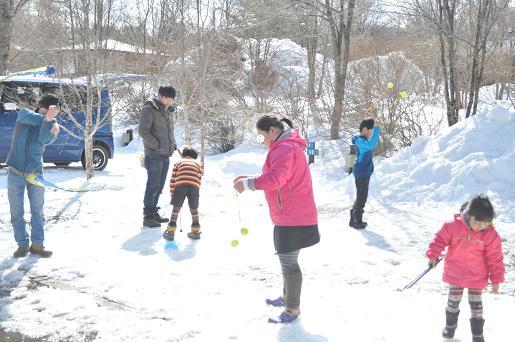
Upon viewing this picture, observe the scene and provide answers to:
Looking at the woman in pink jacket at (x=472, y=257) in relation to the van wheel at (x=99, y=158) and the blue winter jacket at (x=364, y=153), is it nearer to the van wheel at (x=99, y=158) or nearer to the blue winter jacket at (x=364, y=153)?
the blue winter jacket at (x=364, y=153)

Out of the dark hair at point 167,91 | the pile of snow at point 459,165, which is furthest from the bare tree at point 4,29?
the pile of snow at point 459,165

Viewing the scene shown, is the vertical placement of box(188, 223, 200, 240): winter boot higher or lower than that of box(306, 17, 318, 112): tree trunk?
lower

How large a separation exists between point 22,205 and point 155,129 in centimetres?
199

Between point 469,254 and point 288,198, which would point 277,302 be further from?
point 469,254

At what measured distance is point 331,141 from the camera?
14.9 meters

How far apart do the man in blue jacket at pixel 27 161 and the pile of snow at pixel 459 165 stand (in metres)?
5.49

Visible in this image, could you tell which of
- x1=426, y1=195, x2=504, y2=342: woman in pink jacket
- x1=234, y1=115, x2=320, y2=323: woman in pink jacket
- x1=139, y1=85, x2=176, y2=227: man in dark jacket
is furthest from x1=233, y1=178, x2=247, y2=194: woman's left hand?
x1=139, y1=85, x2=176, y2=227: man in dark jacket

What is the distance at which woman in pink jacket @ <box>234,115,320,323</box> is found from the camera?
3.96 metres

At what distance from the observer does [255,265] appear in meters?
5.66

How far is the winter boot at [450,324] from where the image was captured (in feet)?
12.3

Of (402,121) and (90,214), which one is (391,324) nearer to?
(90,214)

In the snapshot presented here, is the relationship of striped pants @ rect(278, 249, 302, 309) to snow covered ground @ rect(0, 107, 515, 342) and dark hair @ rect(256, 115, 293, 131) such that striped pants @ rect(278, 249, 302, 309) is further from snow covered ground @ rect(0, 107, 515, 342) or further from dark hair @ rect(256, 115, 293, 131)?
dark hair @ rect(256, 115, 293, 131)

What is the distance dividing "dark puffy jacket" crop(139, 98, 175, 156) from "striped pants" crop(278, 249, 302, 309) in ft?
11.1

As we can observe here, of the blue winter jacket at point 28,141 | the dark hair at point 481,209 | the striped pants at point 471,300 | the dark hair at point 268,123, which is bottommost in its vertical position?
the striped pants at point 471,300
